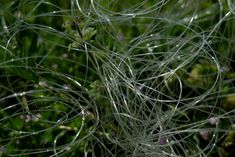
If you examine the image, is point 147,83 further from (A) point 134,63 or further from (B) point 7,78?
(B) point 7,78

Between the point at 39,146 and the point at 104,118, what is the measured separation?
0.15 metres

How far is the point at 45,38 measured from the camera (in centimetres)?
139

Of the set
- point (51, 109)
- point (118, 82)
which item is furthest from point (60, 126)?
point (118, 82)

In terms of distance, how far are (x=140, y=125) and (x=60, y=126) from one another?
0.58 feet

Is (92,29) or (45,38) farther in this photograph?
(45,38)

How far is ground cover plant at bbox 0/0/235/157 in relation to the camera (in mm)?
1188

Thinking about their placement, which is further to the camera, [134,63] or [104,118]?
[134,63]

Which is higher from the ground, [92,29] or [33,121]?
[92,29]

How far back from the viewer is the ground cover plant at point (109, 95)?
3.90 feet

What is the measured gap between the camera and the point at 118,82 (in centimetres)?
120

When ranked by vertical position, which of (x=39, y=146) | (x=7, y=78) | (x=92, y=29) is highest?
(x=92, y=29)

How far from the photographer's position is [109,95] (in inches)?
46.5

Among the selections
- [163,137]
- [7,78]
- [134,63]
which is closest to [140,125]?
[163,137]

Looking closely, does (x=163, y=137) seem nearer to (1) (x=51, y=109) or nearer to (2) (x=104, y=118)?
(2) (x=104, y=118)
